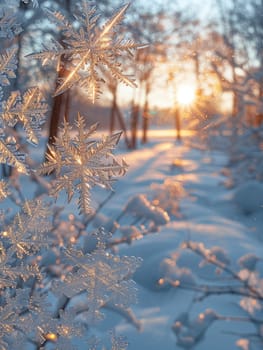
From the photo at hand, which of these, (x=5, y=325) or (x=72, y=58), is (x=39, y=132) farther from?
(x=5, y=325)

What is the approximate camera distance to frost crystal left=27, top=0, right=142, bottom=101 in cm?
48

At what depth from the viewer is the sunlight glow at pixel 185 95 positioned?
2.51 feet

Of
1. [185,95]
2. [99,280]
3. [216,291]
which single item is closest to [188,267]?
[216,291]

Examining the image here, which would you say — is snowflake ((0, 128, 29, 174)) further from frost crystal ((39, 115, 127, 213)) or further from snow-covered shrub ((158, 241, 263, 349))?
snow-covered shrub ((158, 241, 263, 349))

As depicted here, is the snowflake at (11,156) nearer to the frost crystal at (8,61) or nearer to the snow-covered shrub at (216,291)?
the frost crystal at (8,61)

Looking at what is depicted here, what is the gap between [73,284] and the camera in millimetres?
545

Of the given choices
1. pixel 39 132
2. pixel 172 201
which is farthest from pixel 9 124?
pixel 172 201

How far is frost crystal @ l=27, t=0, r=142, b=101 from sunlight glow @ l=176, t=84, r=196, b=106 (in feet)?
0.80

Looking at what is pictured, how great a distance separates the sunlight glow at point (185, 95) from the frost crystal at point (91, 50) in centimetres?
24

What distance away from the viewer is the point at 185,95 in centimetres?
86

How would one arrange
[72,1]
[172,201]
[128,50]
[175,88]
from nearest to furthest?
[128,50]
[72,1]
[175,88]
[172,201]

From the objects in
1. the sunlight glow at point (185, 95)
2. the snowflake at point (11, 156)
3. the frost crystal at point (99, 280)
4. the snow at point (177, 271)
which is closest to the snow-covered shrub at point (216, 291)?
the snow at point (177, 271)

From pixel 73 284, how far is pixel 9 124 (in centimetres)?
22

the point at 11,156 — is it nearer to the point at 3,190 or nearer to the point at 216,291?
the point at 3,190
